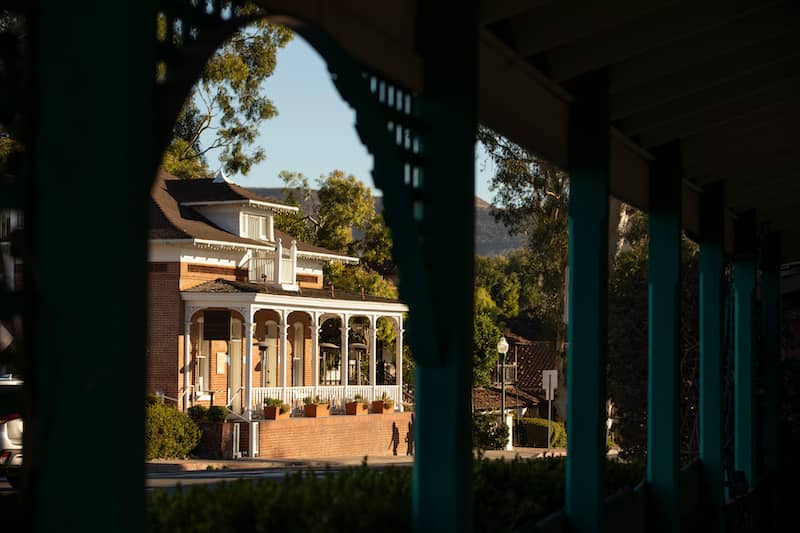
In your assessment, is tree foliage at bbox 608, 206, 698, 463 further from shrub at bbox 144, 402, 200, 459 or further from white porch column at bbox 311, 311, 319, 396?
white porch column at bbox 311, 311, 319, 396

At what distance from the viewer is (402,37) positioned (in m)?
4.36

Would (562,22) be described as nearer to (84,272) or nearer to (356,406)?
(84,272)

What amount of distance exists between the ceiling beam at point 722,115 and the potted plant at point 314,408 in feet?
78.5

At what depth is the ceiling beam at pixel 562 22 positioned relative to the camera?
5477 mm

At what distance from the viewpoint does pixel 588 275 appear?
6.61 m

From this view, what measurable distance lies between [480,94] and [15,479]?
1154 centimetres

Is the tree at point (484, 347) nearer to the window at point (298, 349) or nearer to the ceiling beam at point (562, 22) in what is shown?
the window at point (298, 349)

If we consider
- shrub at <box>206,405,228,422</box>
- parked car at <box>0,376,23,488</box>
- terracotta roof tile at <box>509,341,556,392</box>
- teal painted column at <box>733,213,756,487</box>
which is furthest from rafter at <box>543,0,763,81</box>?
terracotta roof tile at <box>509,341,556,392</box>

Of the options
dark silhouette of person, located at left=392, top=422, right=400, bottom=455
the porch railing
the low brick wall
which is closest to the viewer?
the low brick wall

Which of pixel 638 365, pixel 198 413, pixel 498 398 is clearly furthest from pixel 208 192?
pixel 638 365

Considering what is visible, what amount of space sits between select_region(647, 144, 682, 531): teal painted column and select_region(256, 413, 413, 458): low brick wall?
21451 millimetres

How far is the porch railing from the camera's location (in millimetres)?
30734

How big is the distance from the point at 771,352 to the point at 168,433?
16272 mm

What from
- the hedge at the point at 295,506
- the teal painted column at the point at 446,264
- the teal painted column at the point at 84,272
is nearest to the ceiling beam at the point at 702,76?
the teal painted column at the point at 446,264
